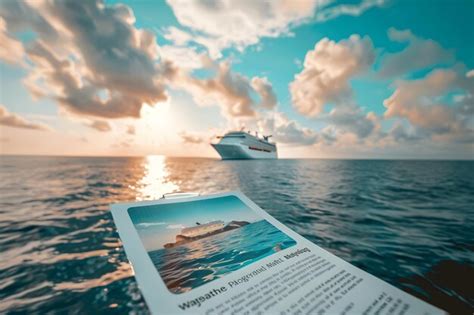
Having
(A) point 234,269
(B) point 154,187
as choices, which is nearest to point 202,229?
(A) point 234,269

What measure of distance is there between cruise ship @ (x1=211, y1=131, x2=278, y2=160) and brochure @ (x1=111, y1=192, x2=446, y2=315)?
46533 millimetres

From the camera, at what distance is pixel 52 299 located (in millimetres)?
1531

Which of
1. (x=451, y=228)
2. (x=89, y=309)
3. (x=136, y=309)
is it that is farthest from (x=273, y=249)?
(x=451, y=228)

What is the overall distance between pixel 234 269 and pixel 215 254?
0.45 feet

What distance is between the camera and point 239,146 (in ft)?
159

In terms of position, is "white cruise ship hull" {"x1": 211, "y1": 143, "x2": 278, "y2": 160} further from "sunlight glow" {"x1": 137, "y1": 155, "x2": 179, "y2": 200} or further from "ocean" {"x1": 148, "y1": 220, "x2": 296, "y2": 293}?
"ocean" {"x1": 148, "y1": 220, "x2": 296, "y2": 293}

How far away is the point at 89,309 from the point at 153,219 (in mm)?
989

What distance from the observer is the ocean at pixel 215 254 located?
2.70ft

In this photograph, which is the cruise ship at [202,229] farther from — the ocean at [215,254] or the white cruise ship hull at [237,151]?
the white cruise ship hull at [237,151]

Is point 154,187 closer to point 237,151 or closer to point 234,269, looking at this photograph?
point 234,269

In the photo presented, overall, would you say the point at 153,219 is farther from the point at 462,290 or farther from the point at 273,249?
the point at 462,290

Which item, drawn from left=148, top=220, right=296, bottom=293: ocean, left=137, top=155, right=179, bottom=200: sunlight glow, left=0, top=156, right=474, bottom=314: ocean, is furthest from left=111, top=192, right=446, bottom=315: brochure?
left=137, top=155, right=179, bottom=200: sunlight glow

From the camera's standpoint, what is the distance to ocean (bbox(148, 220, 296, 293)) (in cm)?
82

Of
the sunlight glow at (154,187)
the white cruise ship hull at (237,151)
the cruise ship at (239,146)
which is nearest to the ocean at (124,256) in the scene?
the sunlight glow at (154,187)
